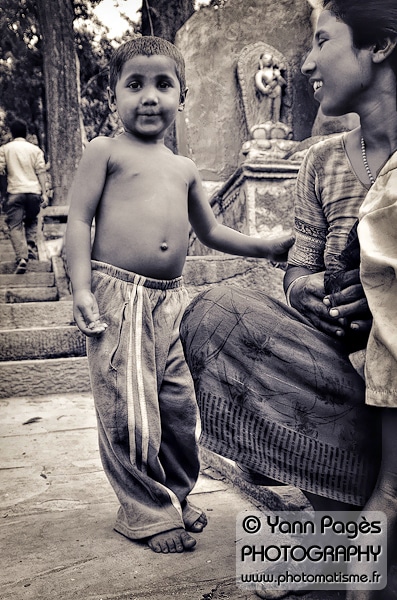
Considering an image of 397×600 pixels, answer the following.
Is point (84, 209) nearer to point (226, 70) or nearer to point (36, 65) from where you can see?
point (226, 70)

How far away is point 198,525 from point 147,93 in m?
1.51

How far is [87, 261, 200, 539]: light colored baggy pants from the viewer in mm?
1944

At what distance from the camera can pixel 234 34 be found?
8992 mm

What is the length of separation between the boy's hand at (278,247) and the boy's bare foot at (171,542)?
98cm

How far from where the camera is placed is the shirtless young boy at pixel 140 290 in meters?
1.95

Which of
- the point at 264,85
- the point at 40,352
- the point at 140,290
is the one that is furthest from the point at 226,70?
the point at 140,290

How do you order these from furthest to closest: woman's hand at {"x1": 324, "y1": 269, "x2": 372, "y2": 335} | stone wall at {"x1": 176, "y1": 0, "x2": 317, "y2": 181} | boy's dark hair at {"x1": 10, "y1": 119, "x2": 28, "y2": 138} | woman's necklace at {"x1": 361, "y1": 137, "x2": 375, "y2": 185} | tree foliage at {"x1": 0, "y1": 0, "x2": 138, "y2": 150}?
tree foliage at {"x1": 0, "y1": 0, "x2": 138, "y2": 150}, stone wall at {"x1": 176, "y1": 0, "x2": 317, "y2": 181}, boy's dark hair at {"x1": 10, "y1": 119, "x2": 28, "y2": 138}, woman's necklace at {"x1": 361, "y1": 137, "x2": 375, "y2": 185}, woman's hand at {"x1": 324, "y1": 269, "x2": 372, "y2": 335}

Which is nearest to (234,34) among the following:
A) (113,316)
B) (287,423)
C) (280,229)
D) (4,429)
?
(280,229)

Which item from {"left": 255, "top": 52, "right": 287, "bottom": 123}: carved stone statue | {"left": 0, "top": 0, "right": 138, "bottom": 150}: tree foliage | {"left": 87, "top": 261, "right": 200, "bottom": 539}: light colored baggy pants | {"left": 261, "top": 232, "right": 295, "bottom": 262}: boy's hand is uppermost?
{"left": 0, "top": 0, "right": 138, "bottom": 150}: tree foliage

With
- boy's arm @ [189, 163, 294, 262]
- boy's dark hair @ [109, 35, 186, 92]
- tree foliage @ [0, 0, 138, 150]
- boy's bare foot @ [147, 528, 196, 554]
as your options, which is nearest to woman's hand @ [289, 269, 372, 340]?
boy's arm @ [189, 163, 294, 262]

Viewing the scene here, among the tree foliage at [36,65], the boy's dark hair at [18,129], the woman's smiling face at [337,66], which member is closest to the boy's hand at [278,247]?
the woman's smiling face at [337,66]

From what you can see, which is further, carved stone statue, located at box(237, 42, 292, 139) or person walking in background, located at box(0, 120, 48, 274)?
carved stone statue, located at box(237, 42, 292, 139)

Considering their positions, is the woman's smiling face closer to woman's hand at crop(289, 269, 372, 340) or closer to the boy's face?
woman's hand at crop(289, 269, 372, 340)

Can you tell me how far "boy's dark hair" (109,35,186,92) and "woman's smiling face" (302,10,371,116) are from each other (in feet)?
2.29
